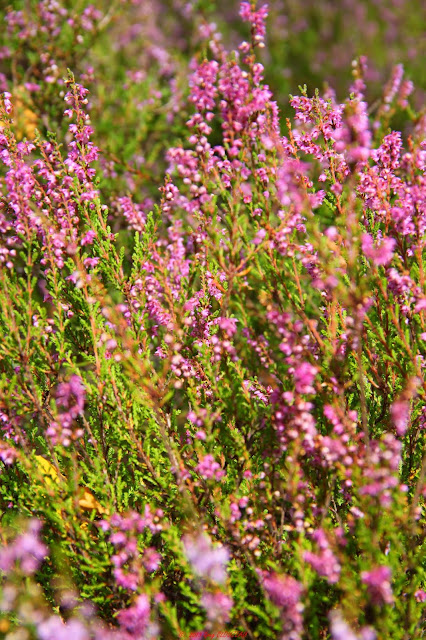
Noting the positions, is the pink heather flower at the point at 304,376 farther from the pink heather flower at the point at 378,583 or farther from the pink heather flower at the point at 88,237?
the pink heather flower at the point at 88,237

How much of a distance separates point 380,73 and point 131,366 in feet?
31.1

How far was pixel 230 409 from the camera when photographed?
2500mm

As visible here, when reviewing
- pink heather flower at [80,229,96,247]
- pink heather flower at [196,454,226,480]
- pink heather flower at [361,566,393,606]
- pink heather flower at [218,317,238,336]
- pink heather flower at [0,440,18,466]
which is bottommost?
pink heather flower at [361,566,393,606]

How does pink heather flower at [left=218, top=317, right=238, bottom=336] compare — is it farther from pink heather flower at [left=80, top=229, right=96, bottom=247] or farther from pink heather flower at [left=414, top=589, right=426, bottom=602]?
pink heather flower at [left=414, top=589, right=426, bottom=602]

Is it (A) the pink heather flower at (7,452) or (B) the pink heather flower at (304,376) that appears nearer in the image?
(B) the pink heather flower at (304,376)

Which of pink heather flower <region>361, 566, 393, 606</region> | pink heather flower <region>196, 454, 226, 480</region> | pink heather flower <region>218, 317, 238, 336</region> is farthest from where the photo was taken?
pink heather flower <region>218, 317, 238, 336</region>

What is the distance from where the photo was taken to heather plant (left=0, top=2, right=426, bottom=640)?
1980 millimetres

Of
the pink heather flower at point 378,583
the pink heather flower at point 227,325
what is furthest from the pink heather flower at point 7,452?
the pink heather flower at point 378,583

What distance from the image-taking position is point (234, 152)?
2256 millimetres

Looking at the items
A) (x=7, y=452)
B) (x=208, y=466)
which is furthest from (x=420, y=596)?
(x=7, y=452)

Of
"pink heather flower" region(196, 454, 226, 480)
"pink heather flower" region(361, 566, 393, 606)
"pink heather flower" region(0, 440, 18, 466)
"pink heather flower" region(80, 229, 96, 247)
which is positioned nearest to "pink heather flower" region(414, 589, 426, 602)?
"pink heather flower" region(361, 566, 393, 606)

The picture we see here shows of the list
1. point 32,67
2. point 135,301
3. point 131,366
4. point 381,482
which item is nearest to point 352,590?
point 381,482

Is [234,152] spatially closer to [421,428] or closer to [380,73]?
[421,428]

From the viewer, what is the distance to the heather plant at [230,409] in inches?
78.0
